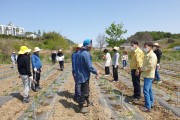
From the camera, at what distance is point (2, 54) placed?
3045cm

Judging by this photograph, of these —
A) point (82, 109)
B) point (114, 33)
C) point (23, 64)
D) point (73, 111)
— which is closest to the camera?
point (82, 109)

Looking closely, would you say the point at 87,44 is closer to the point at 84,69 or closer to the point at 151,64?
the point at 84,69

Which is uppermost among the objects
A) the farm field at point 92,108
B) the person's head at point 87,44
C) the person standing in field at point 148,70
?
the person's head at point 87,44

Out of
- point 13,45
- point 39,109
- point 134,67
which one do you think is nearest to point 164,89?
point 134,67

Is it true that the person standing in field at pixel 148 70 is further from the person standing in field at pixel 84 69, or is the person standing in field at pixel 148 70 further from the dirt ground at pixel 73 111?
the person standing in field at pixel 84 69

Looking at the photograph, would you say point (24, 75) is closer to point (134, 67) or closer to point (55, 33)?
point (134, 67)

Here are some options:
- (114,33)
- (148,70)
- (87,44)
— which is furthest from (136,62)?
(114,33)

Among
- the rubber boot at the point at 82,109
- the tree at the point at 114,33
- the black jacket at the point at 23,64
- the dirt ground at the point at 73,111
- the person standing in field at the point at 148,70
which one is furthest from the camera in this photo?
the tree at the point at 114,33

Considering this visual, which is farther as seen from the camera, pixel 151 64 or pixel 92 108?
pixel 92 108

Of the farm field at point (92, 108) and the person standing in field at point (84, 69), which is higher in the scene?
the person standing in field at point (84, 69)

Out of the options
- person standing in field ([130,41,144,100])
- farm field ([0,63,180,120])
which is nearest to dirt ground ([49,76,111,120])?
farm field ([0,63,180,120])

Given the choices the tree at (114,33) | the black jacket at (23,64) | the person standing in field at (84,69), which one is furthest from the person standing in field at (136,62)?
the tree at (114,33)

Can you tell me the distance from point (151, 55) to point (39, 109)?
3.12m

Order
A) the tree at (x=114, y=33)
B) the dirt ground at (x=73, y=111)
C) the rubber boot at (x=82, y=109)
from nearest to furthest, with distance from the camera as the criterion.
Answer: the dirt ground at (x=73, y=111) < the rubber boot at (x=82, y=109) < the tree at (x=114, y=33)
